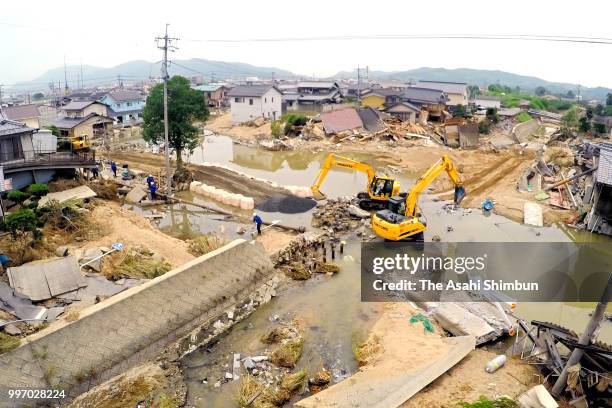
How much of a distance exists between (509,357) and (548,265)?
733 centimetres

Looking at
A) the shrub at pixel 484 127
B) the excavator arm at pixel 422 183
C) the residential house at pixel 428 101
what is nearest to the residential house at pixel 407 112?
the residential house at pixel 428 101

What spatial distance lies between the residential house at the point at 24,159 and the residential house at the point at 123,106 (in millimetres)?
27598

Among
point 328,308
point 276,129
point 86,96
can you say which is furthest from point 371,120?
point 86,96

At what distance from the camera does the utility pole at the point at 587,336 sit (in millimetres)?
7602

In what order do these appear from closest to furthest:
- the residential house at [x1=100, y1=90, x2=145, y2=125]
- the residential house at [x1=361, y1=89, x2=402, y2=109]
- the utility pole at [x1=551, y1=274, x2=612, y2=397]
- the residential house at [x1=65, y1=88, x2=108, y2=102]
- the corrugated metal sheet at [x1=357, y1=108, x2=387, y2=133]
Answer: the utility pole at [x1=551, y1=274, x2=612, y2=397] → the corrugated metal sheet at [x1=357, y1=108, x2=387, y2=133] → the residential house at [x1=100, y1=90, x2=145, y2=125] → the residential house at [x1=65, y1=88, x2=108, y2=102] → the residential house at [x1=361, y1=89, x2=402, y2=109]

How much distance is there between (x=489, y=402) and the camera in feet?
26.0

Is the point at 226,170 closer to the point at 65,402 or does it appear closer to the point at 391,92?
the point at 65,402

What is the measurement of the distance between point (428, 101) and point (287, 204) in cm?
3377

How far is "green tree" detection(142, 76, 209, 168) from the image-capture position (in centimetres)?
2303

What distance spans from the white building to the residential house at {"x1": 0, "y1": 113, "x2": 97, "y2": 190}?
28623mm

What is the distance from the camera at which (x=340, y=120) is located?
1572 inches

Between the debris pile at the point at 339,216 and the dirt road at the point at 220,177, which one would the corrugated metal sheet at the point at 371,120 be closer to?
the dirt road at the point at 220,177

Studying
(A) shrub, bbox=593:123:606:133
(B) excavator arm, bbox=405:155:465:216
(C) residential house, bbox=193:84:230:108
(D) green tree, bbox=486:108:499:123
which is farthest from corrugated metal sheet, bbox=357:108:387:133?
(C) residential house, bbox=193:84:230:108

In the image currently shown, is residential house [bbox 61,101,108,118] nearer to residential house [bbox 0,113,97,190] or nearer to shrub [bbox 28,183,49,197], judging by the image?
residential house [bbox 0,113,97,190]
